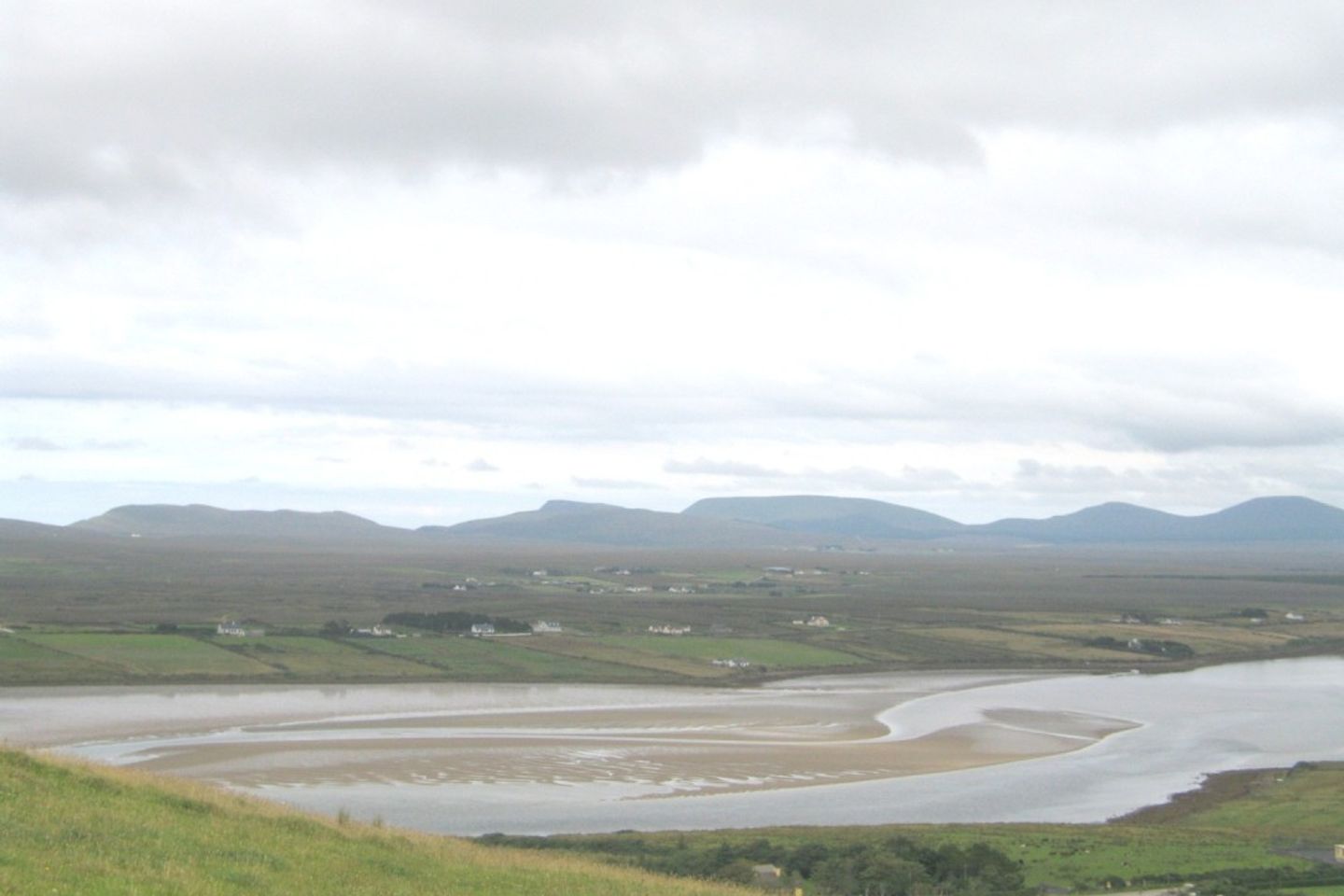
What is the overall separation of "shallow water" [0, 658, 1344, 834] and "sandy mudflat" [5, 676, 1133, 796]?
0.46 ft

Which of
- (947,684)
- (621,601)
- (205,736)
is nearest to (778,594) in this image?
(621,601)

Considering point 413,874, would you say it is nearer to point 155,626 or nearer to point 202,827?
point 202,827

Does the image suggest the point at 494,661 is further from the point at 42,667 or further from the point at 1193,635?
the point at 1193,635

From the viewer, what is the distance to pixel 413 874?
15.5m

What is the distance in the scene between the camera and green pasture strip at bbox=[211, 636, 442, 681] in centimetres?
6638

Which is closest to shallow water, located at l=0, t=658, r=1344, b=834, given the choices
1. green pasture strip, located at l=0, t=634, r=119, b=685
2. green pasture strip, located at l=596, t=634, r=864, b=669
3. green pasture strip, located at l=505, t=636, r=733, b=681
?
green pasture strip, located at l=0, t=634, r=119, b=685

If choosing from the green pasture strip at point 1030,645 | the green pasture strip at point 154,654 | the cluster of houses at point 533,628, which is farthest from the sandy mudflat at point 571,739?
the cluster of houses at point 533,628

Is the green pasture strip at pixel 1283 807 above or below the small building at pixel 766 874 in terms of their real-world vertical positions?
below

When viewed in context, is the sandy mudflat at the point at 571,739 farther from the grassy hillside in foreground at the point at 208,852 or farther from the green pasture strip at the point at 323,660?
the grassy hillside in foreground at the point at 208,852

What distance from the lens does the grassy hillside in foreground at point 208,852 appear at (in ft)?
39.1

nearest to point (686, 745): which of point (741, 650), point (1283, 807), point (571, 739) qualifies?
point (571, 739)

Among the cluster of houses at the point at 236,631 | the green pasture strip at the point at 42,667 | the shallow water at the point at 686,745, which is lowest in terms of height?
the shallow water at the point at 686,745

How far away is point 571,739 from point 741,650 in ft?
116

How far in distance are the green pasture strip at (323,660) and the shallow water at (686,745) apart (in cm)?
398
